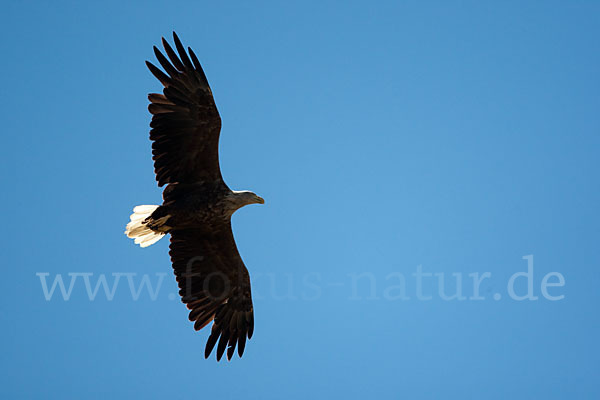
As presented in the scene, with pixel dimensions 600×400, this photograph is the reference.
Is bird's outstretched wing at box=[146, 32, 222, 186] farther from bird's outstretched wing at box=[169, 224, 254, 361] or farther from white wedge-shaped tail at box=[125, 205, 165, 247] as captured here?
bird's outstretched wing at box=[169, 224, 254, 361]

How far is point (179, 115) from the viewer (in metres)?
10.4

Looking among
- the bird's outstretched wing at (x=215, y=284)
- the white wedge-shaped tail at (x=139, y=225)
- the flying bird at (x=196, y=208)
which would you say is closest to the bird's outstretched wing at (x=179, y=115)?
the flying bird at (x=196, y=208)

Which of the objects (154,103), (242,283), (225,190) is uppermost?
(154,103)

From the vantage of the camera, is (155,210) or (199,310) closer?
(155,210)

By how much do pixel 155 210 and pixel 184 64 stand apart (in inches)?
81.3

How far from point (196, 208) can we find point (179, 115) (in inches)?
51.8

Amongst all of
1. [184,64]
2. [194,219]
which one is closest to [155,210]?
[194,219]

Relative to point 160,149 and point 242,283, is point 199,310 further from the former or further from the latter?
point 160,149

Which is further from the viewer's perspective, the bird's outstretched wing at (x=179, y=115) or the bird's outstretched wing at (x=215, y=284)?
the bird's outstretched wing at (x=215, y=284)

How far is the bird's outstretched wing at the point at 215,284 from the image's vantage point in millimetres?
11234

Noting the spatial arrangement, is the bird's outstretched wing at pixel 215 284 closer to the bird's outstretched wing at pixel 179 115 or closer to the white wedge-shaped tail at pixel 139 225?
the white wedge-shaped tail at pixel 139 225

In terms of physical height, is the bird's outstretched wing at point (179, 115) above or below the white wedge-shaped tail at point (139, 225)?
above

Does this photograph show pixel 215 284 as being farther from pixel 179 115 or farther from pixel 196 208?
pixel 179 115

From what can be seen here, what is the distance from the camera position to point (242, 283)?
38.2 feet
